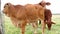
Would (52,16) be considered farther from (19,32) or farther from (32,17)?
(19,32)

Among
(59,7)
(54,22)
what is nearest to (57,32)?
(54,22)

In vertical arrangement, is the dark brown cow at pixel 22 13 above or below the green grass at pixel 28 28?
above

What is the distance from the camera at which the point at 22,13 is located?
2.00m

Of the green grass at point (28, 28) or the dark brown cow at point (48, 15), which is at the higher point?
the dark brown cow at point (48, 15)

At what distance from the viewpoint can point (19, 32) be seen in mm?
2014

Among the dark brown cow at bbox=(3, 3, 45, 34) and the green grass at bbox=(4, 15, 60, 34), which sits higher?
the dark brown cow at bbox=(3, 3, 45, 34)

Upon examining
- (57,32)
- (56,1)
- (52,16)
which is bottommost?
(57,32)

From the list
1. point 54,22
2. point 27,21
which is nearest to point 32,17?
point 27,21

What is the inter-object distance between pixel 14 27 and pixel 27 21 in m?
0.12

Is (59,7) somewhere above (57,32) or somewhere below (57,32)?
above

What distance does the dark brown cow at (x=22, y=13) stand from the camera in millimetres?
1985

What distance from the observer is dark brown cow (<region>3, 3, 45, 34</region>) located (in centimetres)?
199

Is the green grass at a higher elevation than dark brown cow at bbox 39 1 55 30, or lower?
lower

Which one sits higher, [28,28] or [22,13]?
[22,13]
